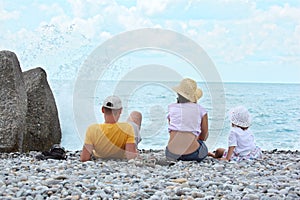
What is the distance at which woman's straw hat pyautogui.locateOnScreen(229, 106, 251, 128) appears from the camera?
7.12 metres

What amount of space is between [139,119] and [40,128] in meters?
2.20

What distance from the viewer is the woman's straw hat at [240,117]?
23.4ft

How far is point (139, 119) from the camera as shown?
24.7 feet

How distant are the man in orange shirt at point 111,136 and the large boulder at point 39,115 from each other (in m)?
2.05

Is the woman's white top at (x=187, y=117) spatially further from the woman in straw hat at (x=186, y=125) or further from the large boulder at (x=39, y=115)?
the large boulder at (x=39, y=115)

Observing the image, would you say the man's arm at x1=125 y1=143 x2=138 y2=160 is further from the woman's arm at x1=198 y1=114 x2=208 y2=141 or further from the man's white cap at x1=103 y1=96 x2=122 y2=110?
the woman's arm at x1=198 y1=114 x2=208 y2=141

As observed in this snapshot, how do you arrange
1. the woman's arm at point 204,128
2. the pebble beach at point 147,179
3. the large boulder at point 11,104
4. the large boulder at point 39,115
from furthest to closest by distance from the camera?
the large boulder at point 39,115 < the large boulder at point 11,104 < the woman's arm at point 204,128 < the pebble beach at point 147,179

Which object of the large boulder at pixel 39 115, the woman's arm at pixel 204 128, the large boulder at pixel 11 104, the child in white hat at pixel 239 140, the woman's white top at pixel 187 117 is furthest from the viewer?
the large boulder at pixel 39 115

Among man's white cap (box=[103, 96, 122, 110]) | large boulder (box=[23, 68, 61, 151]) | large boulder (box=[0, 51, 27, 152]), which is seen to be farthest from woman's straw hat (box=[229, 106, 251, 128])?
large boulder (box=[23, 68, 61, 151])

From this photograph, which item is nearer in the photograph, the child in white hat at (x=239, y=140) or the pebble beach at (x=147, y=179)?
the pebble beach at (x=147, y=179)

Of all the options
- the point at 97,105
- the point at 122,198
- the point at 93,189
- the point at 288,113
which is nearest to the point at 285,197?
the point at 122,198

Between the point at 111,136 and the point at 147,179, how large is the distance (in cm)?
162

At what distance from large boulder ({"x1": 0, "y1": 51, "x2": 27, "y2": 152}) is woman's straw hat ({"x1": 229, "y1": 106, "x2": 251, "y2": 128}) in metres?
3.26

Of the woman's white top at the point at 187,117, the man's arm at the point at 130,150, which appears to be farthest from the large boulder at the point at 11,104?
the woman's white top at the point at 187,117
